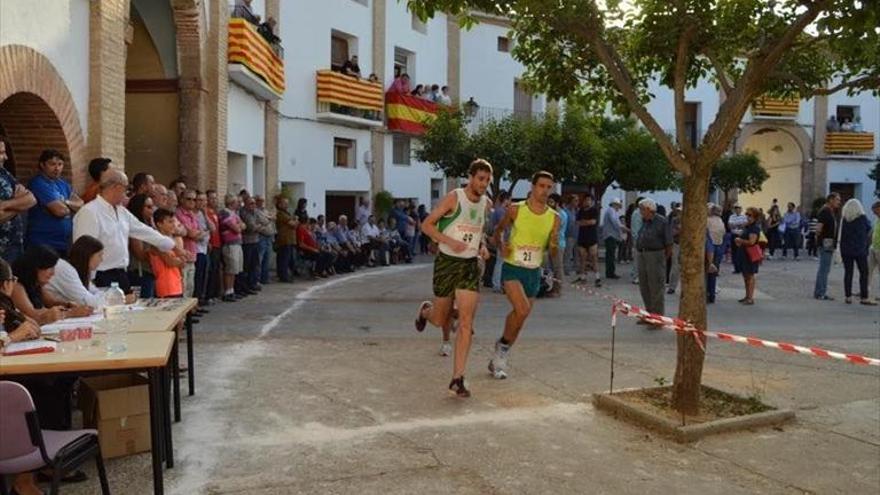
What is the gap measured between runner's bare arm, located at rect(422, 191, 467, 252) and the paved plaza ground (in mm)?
1292

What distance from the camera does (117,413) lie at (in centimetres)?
511

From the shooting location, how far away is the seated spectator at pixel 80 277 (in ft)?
19.1

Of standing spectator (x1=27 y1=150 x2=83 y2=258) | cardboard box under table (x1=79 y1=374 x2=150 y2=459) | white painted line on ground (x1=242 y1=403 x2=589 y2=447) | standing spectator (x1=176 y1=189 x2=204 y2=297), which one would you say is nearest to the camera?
cardboard box under table (x1=79 y1=374 x2=150 y2=459)

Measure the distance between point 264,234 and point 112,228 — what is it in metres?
7.22

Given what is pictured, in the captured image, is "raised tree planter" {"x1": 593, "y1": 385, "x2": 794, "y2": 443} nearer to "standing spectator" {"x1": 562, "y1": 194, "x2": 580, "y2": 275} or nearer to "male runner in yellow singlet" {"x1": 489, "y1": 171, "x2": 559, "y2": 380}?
"male runner in yellow singlet" {"x1": 489, "y1": 171, "x2": 559, "y2": 380}

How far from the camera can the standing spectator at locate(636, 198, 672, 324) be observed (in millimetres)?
10477

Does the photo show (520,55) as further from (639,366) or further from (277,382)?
(277,382)

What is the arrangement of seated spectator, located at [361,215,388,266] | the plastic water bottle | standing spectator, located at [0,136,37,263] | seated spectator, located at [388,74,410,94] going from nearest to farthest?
the plastic water bottle < standing spectator, located at [0,136,37,263] < seated spectator, located at [361,215,388,266] < seated spectator, located at [388,74,410,94]

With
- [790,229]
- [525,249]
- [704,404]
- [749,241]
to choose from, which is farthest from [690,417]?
[790,229]

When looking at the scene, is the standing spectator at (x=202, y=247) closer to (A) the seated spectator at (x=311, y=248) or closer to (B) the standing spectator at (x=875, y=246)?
(A) the seated spectator at (x=311, y=248)

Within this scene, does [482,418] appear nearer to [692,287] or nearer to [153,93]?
[692,287]

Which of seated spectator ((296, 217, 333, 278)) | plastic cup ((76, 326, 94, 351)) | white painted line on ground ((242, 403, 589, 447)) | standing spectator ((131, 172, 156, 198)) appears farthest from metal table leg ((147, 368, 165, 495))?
seated spectator ((296, 217, 333, 278))

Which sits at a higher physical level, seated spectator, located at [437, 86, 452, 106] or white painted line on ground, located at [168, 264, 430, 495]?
seated spectator, located at [437, 86, 452, 106]

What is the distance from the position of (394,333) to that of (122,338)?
5.46 metres
